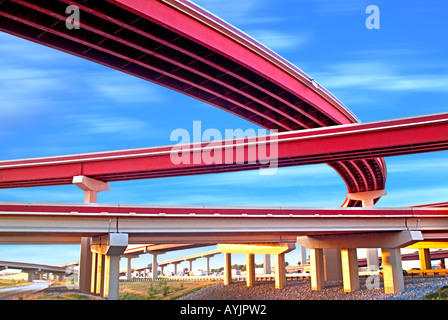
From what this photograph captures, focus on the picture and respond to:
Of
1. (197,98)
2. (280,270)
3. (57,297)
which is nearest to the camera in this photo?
(57,297)

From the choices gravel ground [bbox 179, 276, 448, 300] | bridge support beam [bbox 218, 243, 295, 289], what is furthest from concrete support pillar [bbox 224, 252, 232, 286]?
bridge support beam [bbox 218, 243, 295, 289]

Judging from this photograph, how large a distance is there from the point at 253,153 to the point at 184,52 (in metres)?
11.1

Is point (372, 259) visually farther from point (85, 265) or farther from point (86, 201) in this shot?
point (86, 201)

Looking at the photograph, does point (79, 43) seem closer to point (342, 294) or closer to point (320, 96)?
point (320, 96)

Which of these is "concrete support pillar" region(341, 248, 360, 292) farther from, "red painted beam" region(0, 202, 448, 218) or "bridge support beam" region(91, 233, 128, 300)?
"bridge support beam" region(91, 233, 128, 300)

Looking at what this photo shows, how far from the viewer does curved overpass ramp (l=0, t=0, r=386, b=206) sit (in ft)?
84.4

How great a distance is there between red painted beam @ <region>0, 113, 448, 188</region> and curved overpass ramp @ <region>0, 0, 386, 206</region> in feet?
12.3

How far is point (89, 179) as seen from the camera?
4228 centimetres

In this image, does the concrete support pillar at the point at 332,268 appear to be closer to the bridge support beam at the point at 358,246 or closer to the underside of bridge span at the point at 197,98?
the underside of bridge span at the point at 197,98

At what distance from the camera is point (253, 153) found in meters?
37.9

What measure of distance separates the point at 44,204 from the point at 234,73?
1395cm

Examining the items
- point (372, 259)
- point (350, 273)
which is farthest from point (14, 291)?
point (372, 259)

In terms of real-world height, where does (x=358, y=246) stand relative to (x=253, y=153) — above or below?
below

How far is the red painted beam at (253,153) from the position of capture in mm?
34031
